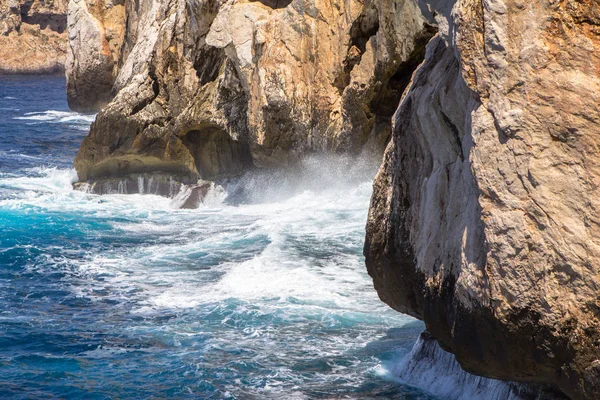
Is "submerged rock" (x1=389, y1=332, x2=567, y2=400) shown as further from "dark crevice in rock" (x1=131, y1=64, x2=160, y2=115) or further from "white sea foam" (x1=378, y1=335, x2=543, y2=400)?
"dark crevice in rock" (x1=131, y1=64, x2=160, y2=115)

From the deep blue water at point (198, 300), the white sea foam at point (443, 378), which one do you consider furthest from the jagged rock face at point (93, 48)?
the white sea foam at point (443, 378)

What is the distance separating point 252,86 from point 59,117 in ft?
96.7

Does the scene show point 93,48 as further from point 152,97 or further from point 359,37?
point 359,37

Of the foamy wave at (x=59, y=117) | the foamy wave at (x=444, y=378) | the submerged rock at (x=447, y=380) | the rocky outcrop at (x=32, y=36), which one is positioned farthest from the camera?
the rocky outcrop at (x=32, y=36)

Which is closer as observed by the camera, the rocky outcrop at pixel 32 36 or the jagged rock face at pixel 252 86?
the jagged rock face at pixel 252 86

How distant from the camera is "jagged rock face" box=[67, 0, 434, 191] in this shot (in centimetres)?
2234

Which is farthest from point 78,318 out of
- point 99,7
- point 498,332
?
point 99,7

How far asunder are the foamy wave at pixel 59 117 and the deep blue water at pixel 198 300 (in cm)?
2234

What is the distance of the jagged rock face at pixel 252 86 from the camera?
22.3 meters

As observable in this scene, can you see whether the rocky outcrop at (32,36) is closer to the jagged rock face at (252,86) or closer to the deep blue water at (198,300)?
the jagged rock face at (252,86)

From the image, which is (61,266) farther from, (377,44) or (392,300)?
(392,300)

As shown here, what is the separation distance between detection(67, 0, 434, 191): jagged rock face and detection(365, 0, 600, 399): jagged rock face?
13.0 metres

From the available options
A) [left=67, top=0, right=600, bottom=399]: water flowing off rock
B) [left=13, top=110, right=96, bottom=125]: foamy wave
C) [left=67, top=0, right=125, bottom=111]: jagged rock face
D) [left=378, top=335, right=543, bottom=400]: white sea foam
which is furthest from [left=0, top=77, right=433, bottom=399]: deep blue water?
[left=67, top=0, right=125, bottom=111]: jagged rock face

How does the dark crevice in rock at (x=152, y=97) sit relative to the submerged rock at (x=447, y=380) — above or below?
above
